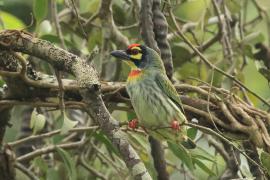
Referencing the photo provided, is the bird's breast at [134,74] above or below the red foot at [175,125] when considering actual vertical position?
above

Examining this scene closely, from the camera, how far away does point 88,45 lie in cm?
402

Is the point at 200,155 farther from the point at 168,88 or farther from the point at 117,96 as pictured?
the point at 117,96

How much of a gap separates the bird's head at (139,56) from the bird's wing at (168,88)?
0.07m

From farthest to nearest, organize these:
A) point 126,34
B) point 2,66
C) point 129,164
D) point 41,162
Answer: point 126,34 → point 41,162 → point 2,66 → point 129,164

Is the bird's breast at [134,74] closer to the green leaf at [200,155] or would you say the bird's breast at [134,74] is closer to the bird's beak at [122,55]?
the bird's beak at [122,55]

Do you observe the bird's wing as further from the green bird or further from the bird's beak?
the bird's beak

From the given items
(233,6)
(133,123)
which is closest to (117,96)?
(133,123)

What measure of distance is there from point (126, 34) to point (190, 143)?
1.10 meters

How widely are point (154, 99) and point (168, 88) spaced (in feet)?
0.31

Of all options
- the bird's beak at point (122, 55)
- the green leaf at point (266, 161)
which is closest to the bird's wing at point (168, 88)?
the bird's beak at point (122, 55)

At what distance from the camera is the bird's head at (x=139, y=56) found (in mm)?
3333

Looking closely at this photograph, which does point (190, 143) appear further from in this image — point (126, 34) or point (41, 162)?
point (126, 34)

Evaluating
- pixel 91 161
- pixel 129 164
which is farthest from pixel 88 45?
pixel 129 164

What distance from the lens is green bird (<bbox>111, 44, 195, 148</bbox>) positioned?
3211 mm
